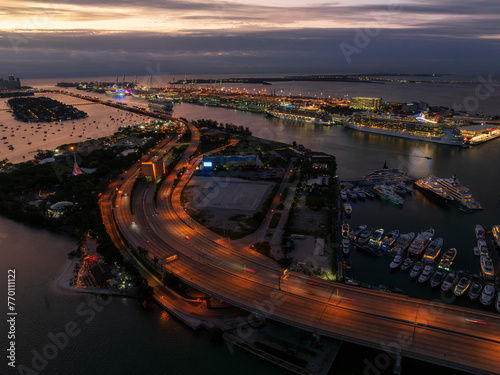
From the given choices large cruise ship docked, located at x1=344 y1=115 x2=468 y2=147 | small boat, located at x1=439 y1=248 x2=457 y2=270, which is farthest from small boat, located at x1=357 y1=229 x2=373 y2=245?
large cruise ship docked, located at x1=344 y1=115 x2=468 y2=147

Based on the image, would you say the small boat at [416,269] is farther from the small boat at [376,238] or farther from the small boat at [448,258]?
the small boat at [376,238]

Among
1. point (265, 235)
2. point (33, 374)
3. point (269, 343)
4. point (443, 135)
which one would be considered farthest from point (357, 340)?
point (443, 135)

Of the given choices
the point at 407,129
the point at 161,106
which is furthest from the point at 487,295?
the point at 161,106

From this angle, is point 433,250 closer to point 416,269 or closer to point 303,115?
point 416,269

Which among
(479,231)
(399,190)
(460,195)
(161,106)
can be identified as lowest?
(161,106)

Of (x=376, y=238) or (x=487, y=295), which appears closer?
(x=487, y=295)

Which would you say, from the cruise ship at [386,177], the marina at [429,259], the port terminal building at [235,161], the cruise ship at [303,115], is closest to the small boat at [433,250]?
the marina at [429,259]
